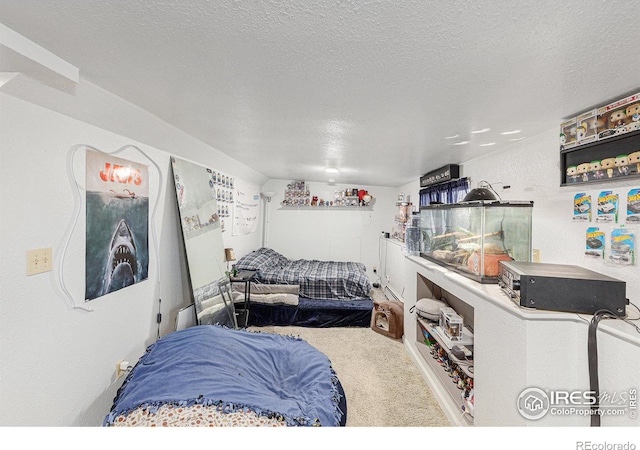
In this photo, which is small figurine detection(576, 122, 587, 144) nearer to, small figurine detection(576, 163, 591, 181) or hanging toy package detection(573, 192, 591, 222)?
small figurine detection(576, 163, 591, 181)

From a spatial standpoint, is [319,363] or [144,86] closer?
[144,86]

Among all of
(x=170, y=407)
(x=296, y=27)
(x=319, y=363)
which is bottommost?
(x=319, y=363)

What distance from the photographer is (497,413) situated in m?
1.36

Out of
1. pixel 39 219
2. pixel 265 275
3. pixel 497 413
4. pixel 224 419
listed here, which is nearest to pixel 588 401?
pixel 497 413

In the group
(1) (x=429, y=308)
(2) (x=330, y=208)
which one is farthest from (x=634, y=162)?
(2) (x=330, y=208)

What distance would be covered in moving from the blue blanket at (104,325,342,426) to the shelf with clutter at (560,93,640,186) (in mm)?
1985

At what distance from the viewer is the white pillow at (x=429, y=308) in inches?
90.7

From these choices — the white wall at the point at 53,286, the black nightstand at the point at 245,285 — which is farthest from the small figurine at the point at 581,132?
the black nightstand at the point at 245,285

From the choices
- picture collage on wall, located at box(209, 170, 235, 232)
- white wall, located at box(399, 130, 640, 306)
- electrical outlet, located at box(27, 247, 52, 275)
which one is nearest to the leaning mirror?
picture collage on wall, located at box(209, 170, 235, 232)

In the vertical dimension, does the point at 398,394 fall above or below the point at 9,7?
below

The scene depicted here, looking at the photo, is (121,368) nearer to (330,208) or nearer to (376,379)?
(376,379)

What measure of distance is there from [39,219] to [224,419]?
134cm

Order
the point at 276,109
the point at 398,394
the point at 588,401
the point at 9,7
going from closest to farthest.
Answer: the point at 9,7 < the point at 588,401 < the point at 276,109 < the point at 398,394
